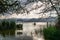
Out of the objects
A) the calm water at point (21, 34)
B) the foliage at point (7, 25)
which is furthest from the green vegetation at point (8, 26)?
the calm water at point (21, 34)

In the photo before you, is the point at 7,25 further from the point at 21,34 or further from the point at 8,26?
the point at 21,34

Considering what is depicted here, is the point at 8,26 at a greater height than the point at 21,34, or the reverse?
the point at 8,26

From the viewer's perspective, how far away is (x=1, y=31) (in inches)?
342

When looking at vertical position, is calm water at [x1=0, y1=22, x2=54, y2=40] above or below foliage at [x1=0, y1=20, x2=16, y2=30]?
below

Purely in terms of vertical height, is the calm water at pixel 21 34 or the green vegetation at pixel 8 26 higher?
the green vegetation at pixel 8 26

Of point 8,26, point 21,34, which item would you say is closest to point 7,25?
point 8,26

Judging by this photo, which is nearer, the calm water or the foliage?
the calm water

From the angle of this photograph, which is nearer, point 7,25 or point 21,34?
point 21,34

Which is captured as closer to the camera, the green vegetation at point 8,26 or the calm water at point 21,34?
the calm water at point 21,34

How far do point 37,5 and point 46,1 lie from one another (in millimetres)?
429

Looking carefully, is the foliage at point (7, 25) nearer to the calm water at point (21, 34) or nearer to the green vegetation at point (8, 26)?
the green vegetation at point (8, 26)

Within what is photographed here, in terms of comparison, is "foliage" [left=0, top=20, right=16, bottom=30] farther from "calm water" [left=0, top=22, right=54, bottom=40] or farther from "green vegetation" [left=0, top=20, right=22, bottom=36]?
"calm water" [left=0, top=22, right=54, bottom=40]

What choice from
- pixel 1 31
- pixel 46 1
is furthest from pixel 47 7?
pixel 1 31

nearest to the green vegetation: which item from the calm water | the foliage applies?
the foliage
